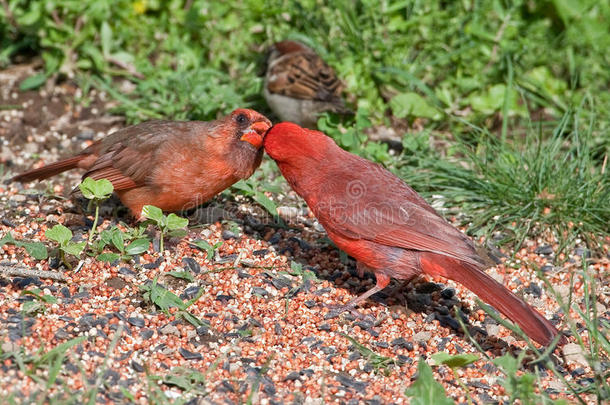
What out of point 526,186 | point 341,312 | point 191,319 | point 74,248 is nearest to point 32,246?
point 74,248

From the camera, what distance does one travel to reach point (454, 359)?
414 cm

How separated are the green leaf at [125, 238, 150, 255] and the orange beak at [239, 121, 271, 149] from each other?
0.91 metres

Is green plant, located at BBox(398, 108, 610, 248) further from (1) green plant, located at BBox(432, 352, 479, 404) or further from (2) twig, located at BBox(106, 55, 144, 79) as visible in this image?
(2) twig, located at BBox(106, 55, 144, 79)

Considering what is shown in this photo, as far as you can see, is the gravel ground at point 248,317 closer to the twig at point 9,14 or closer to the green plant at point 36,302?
the green plant at point 36,302

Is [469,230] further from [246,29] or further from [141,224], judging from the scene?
[246,29]

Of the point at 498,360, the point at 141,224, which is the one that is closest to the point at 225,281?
the point at 141,224

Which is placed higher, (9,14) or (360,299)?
(9,14)

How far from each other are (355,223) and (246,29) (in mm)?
3374

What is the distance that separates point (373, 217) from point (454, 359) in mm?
947

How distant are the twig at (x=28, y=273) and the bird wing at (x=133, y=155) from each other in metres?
0.87

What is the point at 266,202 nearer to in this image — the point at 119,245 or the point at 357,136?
the point at 357,136

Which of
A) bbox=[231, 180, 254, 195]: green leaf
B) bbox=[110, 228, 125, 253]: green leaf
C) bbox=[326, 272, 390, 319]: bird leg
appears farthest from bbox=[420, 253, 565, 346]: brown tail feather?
bbox=[110, 228, 125, 253]: green leaf

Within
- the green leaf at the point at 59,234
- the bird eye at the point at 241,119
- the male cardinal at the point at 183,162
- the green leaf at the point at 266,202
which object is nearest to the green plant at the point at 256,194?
the green leaf at the point at 266,202

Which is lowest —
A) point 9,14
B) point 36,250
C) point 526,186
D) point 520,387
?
point 36,250
